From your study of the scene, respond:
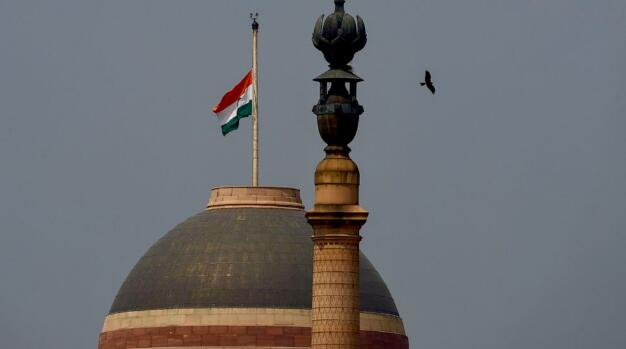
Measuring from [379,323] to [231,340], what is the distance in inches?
303

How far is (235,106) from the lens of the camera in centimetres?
18150

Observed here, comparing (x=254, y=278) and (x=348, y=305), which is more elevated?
(x=254, y=278)

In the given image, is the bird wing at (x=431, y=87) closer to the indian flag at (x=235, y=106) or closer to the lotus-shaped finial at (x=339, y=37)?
the lotus-shaped finial at (x=339, y=37)

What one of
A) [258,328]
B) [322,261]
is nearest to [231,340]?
[258,328]

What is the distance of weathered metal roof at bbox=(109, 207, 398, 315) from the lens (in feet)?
588

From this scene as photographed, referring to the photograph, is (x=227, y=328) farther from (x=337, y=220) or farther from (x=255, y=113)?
(x=337, y=220)

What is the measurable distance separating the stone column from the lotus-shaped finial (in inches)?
1.4

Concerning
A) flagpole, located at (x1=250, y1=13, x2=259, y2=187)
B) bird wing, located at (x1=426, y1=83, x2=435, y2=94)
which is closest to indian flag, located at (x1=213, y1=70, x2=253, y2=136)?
flagpole, located at (x1=250, y1=13, x2=259, y2=187)

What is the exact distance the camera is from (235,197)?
602 ft

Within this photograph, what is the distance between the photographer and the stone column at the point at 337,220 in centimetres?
13088

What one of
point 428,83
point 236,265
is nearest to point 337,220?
point 428,83

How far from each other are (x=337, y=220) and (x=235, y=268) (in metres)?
48.8

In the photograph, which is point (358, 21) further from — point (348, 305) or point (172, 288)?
point (172, 288)

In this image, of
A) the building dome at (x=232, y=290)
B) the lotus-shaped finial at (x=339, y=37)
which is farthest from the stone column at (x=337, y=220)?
the building dome at (x=232, y=290)
